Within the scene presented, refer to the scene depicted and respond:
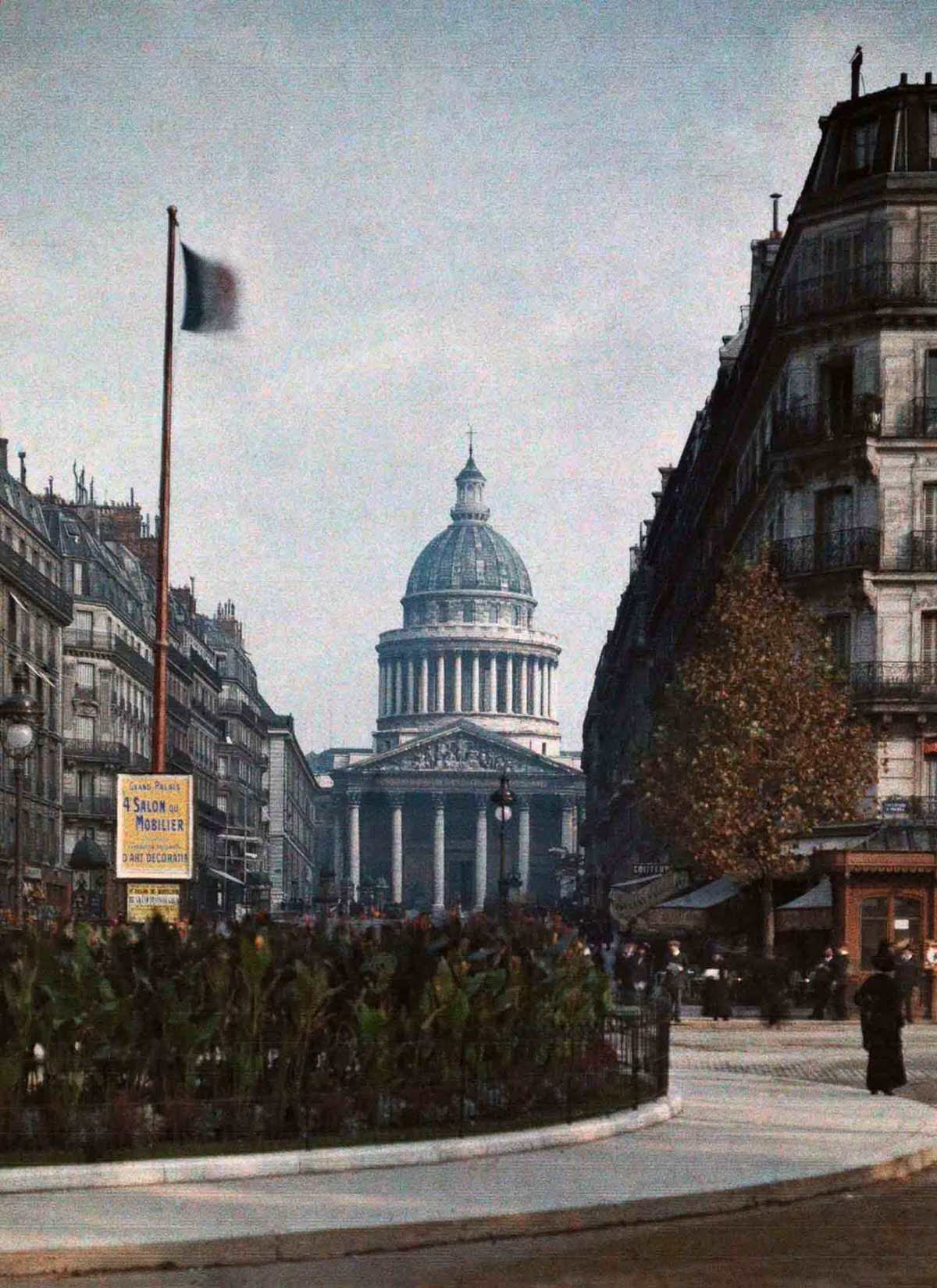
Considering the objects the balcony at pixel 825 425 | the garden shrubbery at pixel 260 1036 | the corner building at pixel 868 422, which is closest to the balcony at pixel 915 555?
the corner building at pixel 868 422

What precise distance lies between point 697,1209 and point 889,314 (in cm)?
4103

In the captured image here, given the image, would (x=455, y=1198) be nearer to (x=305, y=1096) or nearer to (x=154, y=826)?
(x=305, y=1096)

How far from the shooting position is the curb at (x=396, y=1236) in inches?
517

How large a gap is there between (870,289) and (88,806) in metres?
51.2

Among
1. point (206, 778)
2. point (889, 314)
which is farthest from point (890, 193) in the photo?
point (206, 778)

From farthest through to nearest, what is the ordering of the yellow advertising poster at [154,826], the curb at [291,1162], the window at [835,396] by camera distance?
the window at [835,396] → the yellow advertising poster at [154,826] → the curb at [291,1162]

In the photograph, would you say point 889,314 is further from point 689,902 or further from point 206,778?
point 206,778

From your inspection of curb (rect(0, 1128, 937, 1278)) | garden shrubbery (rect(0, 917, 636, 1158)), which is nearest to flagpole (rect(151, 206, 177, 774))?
garden shrubbery (rect(0, 917, 636, 1158))

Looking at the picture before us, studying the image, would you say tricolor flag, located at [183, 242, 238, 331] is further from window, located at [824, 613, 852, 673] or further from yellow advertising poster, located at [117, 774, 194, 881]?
window, located at [824, 613, 852, 673]

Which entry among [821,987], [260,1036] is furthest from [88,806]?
[260,1036]

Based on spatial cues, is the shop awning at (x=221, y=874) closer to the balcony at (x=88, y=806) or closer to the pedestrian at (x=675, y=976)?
the balcony at (x=88, y=806)

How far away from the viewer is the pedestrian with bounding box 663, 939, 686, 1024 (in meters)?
44.7

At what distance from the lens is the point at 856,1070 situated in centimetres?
3136

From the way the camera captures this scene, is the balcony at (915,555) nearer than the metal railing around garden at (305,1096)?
No
